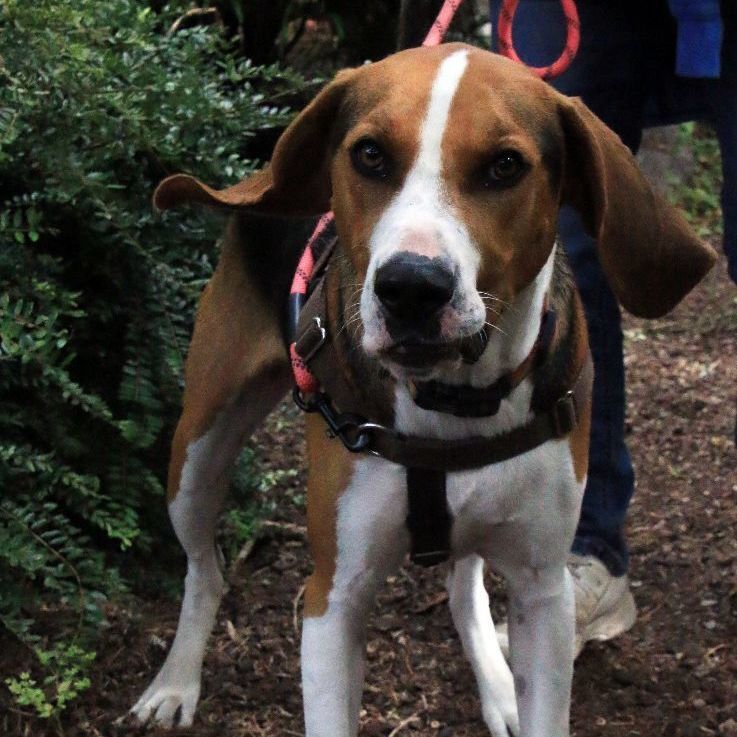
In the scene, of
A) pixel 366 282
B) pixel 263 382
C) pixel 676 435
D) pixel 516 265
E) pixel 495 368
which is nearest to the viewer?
pixel 366 282

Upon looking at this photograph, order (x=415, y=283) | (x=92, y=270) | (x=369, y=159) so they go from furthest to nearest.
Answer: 1. (x=92, y=270)
2. (x=369, y=159)
3. (x=415, y=283)

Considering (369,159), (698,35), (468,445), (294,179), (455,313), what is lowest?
(468,445)

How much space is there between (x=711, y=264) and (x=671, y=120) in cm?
134

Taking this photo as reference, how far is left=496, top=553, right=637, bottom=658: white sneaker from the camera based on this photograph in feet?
13.4

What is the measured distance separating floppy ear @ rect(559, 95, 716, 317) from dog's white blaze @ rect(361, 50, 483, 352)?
1.02ft

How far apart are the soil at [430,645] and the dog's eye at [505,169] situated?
6.09 ft

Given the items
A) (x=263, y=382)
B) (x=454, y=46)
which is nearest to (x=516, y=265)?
(x=454, y=46)

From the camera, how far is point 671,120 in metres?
4.05

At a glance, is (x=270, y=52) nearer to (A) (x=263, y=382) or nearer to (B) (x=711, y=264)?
(A) (x=263, y=382)

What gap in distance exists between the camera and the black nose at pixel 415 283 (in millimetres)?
2297

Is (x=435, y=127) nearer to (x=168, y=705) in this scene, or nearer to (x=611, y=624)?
(x=168, y=705)

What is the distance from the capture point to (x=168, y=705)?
12.6 feet

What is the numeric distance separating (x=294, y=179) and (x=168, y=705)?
167 centimetres

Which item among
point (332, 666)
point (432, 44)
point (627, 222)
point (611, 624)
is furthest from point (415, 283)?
point (611, 624)
